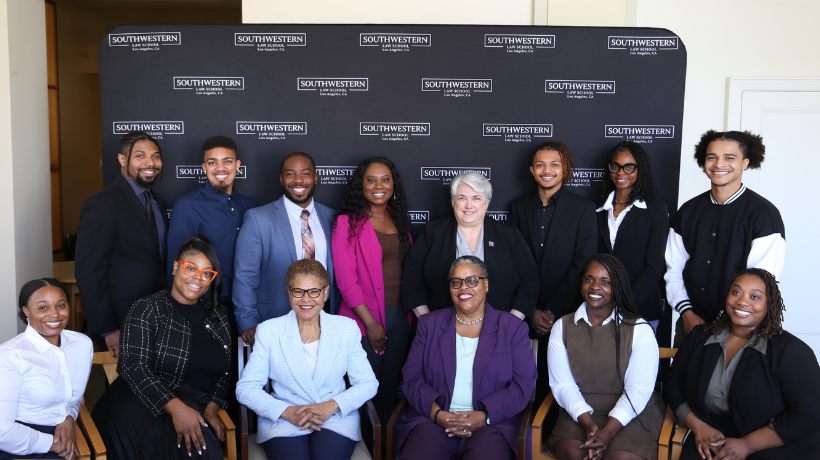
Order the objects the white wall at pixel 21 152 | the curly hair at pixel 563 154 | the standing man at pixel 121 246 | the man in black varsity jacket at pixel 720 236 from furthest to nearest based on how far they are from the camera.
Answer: the white wall at pixel 21 152
the curly hair at pixel 563 154
the standing man at pixel 121 246
the man in black varsity jacket at pixel 720 236

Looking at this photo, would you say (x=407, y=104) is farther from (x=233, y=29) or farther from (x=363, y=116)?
(x=233, y=29)

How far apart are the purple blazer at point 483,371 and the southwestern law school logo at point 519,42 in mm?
1976

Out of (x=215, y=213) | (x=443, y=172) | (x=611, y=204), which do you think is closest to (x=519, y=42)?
(x=443, y=172)

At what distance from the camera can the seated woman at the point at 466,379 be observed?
8.82ft

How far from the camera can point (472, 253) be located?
334cm

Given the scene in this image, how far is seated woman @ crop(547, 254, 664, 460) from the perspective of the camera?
268 cm

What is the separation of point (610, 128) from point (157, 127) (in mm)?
3053

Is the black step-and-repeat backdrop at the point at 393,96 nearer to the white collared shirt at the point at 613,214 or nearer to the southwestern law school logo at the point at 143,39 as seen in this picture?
the southwestern law school logo at the point at 143,39

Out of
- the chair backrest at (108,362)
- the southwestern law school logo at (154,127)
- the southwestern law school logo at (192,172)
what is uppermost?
the southwestern law school logo at (154,127)

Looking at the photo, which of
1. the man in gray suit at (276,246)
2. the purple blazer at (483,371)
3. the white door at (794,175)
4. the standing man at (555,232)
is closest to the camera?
the purple blazer at (483,371)

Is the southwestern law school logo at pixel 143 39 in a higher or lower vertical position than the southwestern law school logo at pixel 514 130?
higher

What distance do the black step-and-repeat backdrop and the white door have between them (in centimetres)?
104

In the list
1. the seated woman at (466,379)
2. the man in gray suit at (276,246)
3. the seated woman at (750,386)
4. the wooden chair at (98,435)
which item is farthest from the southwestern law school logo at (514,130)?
the wooden chair at (98,435)

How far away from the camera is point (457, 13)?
440 cm
